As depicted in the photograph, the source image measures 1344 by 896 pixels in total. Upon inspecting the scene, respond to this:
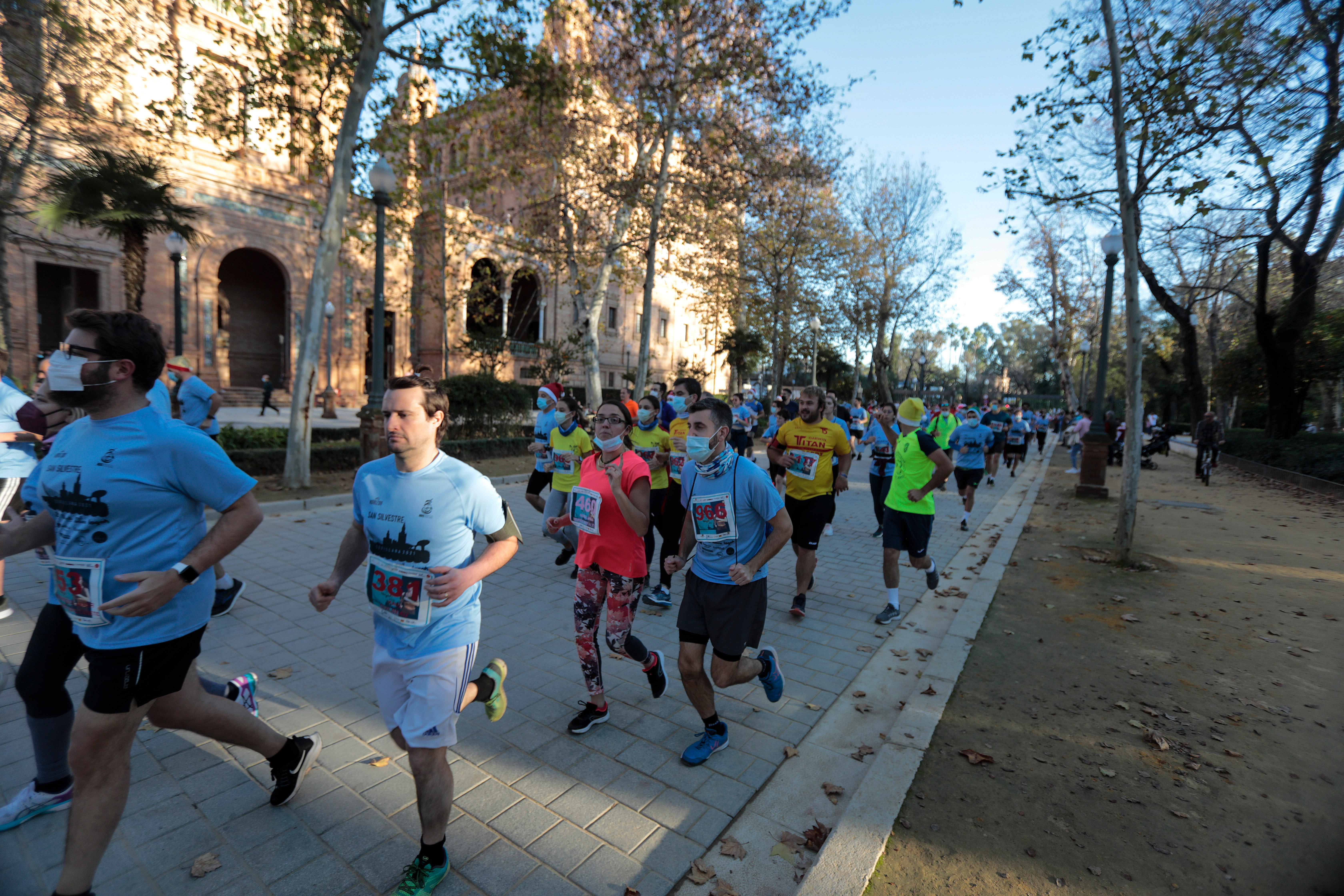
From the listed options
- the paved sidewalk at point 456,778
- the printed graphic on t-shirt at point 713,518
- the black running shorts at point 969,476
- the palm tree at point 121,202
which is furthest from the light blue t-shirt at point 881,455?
the palm tree at point 121,202

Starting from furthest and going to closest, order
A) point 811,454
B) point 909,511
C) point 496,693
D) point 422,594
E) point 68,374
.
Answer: point 909,511 < point 811,454 < point 496,693 < point 422,594 < point 68,374

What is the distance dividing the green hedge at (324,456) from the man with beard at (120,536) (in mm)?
6959

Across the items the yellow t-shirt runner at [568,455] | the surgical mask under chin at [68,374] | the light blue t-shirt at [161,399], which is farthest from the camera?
the yellow t-shirt runner at [568,455]

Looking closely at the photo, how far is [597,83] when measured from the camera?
19578 mm

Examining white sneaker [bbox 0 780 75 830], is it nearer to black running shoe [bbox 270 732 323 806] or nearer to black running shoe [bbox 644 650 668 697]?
black running shoe [bbox 270 732 323 806]

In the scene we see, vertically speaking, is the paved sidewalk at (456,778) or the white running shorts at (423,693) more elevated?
the white running shorts at (423,693)

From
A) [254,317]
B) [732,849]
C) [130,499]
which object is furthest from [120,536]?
[254,317]

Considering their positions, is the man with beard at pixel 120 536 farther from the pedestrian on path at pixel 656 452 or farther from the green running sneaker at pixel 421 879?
the pedestrian on path at pixel 656 452

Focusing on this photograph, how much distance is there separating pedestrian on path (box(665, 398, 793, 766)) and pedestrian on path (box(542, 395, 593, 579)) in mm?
2909

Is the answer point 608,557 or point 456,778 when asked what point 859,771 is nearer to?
point 608,557

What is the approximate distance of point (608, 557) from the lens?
155 inches

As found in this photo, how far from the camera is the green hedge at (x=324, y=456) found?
38.2 feet

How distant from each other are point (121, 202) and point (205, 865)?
16.8m

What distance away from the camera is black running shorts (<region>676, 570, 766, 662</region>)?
3627 millimetres
